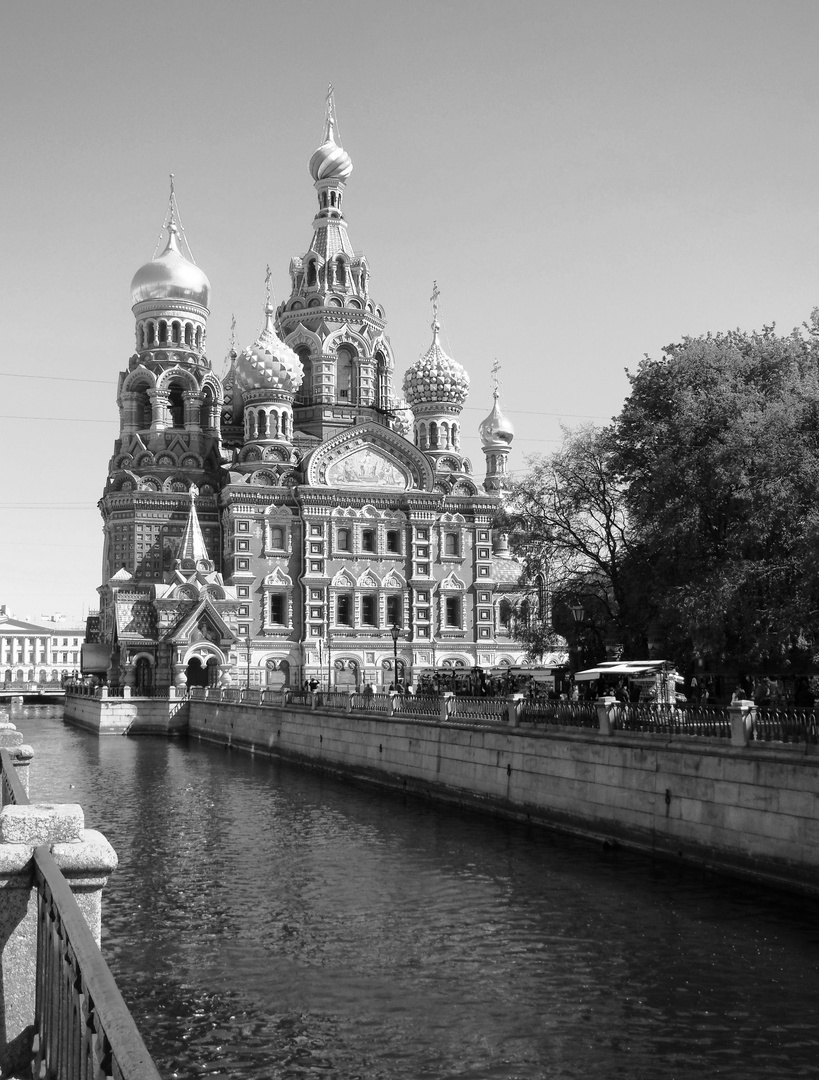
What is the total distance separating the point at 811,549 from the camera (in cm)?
2400

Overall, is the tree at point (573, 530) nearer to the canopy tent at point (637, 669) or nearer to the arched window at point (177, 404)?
the canopy tent at point (637, 669)

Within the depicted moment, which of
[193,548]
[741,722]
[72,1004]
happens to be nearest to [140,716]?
[193,548]

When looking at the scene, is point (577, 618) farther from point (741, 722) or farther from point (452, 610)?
point (452, 610)

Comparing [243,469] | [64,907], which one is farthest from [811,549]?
[243,469]

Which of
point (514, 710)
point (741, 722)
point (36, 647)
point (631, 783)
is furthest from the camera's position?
point (36, 647)

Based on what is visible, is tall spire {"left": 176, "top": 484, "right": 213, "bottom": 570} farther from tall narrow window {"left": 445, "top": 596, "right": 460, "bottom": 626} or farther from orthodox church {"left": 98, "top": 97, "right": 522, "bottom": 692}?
tall narrow window {"left": 445, "top": 596, "right": 460, "bottom": 626}

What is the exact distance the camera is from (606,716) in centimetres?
2478

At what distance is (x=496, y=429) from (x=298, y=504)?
22152mm

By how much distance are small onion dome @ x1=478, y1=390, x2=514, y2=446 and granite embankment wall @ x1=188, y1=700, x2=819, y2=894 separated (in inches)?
2009

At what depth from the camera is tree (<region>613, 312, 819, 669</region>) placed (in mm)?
26844

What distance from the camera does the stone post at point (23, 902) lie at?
6.95 meters

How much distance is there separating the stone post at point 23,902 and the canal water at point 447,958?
5.30m

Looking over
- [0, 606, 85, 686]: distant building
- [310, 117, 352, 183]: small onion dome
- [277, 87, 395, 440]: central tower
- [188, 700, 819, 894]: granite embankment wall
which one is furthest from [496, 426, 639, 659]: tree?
[0, 606, 85, 686]: distant building

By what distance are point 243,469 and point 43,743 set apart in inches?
886
